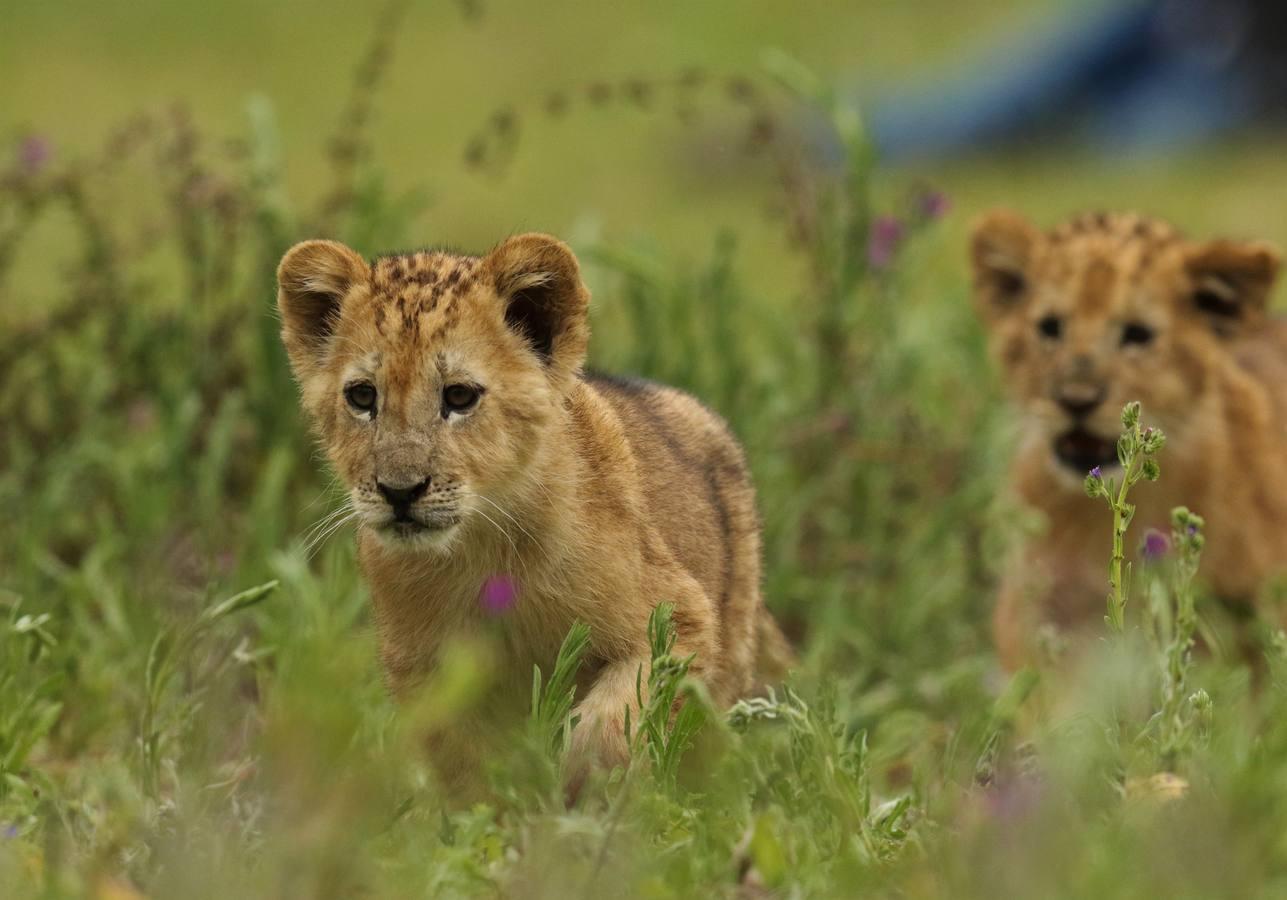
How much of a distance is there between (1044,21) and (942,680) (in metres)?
9.87

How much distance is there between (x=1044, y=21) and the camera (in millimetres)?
14883

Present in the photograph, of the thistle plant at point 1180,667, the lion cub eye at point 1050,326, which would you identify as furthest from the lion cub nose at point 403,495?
the lion cub eye at point 1050,326

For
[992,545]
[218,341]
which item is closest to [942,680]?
[992,545]

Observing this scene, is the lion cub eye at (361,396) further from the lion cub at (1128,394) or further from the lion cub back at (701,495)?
the lion cub at (1128,394)

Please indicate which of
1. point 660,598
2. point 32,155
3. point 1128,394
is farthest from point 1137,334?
point 32,155

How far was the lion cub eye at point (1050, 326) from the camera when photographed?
20.7ft

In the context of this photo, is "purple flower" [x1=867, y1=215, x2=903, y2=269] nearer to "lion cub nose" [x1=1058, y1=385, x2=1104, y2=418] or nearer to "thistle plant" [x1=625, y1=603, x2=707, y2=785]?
"lion cub nose" [x1=1058, y1=385, x2=1104, y2=418]

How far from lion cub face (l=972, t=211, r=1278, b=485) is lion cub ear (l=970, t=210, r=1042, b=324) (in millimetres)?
73

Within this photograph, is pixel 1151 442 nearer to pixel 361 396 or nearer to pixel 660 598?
pixel 660 598

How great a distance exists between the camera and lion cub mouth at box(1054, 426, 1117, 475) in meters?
6.18

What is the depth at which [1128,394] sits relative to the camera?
6078mm

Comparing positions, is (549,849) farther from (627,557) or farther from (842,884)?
(627,557)

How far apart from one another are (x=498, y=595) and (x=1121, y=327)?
8.84ft

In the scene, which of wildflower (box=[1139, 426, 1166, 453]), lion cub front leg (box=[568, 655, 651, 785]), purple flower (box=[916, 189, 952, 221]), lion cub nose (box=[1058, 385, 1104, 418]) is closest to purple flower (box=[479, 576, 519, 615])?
lion cub front leg (box=[568, 655, 651, 785])
